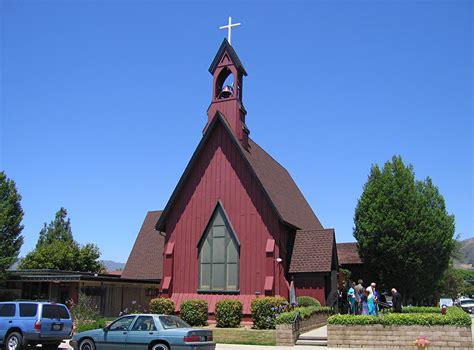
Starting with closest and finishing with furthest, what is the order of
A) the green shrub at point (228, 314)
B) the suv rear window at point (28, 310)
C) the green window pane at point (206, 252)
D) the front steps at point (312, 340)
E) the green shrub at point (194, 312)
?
1. the suv rear window at point (28, 310)
2. the front steps at point (312, 340)
3. the green shrub at point (228, 314)
4. the green shrub at point (194, 312)
5. the green window pane at point (206, 252)

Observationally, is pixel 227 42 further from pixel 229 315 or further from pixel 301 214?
pixel 229 315

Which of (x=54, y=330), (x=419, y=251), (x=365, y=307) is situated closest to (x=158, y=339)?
(x=54, y=330)

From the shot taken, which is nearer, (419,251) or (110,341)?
(110,341)

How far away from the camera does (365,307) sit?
23453mm

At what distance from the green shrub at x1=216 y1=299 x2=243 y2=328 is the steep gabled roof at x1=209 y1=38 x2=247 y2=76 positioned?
14.2 metres

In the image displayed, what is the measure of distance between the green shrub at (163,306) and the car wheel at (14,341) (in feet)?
33.4

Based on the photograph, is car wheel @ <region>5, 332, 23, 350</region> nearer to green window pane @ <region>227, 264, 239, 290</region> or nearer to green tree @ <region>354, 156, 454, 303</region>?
green window pane @ <region>227, 264, 239, 290</region>

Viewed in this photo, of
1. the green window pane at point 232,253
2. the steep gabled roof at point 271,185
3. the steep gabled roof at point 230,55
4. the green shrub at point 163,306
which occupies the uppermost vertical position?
the steep gabled roof at point 230,55

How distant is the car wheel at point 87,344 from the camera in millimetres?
16080

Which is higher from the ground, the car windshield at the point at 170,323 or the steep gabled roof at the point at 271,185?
the steep gabled roof at the point at 271,185

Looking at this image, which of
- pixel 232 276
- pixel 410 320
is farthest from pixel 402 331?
pixel 232 276

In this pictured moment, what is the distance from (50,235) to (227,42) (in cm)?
4962

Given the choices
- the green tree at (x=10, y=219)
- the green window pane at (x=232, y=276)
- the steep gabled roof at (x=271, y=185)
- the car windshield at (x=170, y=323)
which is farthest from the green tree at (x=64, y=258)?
the car windshield at (x=170, y=323)

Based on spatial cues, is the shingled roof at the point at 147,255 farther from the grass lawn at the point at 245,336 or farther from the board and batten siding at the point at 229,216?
the grass lawn at the point at 245,336
